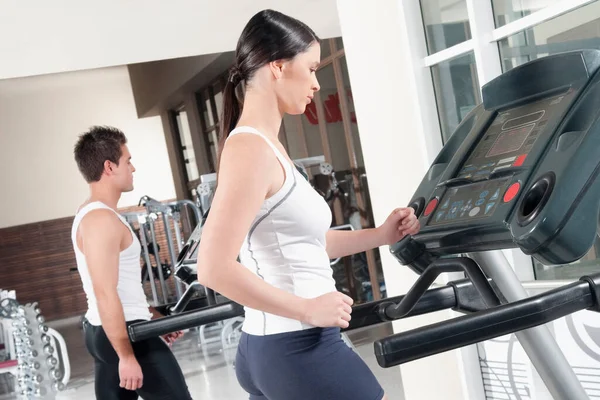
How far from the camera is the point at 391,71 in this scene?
3014 millimetres

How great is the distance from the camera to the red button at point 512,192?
127cm

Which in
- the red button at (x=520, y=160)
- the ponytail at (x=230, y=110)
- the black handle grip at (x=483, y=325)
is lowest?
the black handle grip at (x=483, y=325)

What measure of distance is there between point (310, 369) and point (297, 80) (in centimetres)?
48

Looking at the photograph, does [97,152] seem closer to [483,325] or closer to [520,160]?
[520,160]

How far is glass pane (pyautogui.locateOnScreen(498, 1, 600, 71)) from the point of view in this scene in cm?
218

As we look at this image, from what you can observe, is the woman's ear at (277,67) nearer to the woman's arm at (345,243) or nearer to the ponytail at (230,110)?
the ponytail at (230,110)

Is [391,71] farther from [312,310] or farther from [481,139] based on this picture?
[312,310]

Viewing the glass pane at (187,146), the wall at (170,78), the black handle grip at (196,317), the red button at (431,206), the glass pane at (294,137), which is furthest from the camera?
the glass pane at (187,146)

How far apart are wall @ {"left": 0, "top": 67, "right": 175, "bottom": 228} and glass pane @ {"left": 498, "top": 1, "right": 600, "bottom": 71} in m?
11.2

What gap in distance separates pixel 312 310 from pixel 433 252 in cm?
30

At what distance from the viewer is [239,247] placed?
1273mm

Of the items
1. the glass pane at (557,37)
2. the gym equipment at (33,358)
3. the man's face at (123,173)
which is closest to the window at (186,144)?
the gym equipment at (33,358)

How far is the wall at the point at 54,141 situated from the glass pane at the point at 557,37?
1120 centimetres

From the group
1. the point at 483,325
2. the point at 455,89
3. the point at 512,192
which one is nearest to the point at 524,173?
the point at 512,192
